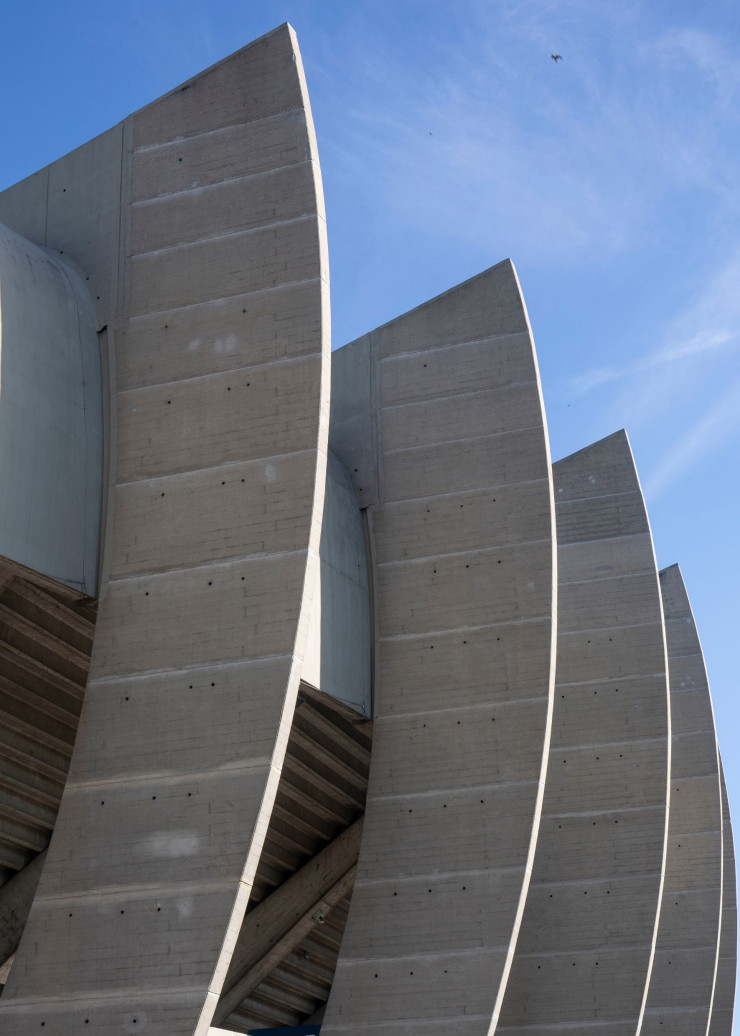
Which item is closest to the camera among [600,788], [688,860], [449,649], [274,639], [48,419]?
[274,639]

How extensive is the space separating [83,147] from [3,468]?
218 inches

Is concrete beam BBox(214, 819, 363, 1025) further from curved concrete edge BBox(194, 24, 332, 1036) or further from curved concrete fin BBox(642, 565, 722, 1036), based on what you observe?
curved concrete fin BBox(642, 565, 722, 1036)

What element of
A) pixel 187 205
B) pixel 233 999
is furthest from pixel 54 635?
pixel 233 999

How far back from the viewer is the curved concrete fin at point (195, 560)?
14.3m

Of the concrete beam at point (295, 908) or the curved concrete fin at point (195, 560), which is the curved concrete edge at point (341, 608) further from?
the concrete beam at point (295, 908)

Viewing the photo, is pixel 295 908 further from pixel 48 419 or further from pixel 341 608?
pixel 48 419

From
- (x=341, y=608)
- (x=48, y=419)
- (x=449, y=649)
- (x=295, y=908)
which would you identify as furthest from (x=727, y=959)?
(x=48, y=419)

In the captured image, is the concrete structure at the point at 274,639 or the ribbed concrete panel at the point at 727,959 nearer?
the concrete structure at the point at 274,639

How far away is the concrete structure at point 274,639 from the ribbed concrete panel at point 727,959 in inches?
558

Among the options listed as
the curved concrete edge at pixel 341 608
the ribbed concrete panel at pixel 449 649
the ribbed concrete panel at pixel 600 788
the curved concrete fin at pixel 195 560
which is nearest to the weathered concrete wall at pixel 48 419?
the curved concrete fin at pixel 195 560

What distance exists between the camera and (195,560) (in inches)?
624

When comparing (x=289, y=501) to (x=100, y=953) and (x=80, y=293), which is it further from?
(x=100, y=953)

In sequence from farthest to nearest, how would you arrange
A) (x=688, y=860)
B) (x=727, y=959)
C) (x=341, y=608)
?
1. (x=727, y=959)
2. (x=688, y=860)
3. (x=341, y=608)

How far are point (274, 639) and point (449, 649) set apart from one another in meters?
6.28
